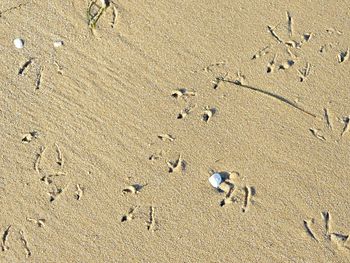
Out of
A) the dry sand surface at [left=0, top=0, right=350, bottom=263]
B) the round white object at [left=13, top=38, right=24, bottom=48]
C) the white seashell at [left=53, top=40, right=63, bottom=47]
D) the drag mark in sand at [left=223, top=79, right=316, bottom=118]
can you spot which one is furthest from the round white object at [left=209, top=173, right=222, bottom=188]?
the round white object at [left=13, top=38, right=24, bottom=48]

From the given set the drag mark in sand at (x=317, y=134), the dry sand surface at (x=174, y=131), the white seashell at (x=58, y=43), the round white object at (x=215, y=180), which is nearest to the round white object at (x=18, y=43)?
the dry sand surface at (x=174, y=131)

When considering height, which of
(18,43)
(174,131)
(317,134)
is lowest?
(18,43)

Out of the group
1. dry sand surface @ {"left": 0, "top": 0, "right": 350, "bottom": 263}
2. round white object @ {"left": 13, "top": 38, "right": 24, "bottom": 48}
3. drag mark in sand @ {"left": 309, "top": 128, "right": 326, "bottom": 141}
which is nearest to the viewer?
dry sand surface @ {"left": 0, "top": 0, "right": 350, "bottom": 263}

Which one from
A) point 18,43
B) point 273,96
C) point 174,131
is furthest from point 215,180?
point 18,43

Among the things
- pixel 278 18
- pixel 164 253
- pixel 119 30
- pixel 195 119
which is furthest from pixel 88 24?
pixel 164 253

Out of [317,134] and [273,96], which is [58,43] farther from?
[317,134]

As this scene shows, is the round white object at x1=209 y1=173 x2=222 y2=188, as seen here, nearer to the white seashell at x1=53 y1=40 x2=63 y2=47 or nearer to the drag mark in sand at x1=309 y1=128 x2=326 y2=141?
the drag mark in sand at x1=309 y1=128 x2=326 y2=141
